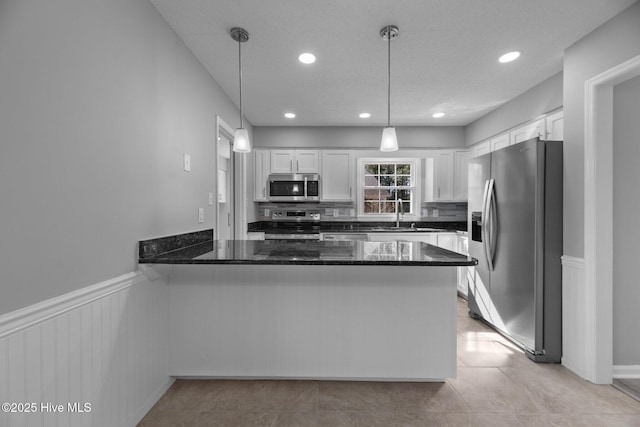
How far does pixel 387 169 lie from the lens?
4.87m

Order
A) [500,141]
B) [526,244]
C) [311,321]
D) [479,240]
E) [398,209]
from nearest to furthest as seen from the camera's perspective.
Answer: [311,321] → [526,244] → [479,240] → [500,141] → [398,209]

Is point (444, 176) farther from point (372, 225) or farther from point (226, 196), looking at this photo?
point (226, 196)

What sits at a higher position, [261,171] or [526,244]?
[261,171]

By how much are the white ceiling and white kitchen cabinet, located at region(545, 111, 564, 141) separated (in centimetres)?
41

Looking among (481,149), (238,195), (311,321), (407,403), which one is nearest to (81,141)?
(311,321)

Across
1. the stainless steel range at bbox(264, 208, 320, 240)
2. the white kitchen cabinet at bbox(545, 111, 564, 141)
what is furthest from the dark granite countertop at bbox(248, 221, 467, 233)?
the white kitchen cabinet at bbox(545, 111, 564, 141)

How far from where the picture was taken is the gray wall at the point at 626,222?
216 cm

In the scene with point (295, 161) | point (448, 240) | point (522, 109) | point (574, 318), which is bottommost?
point (574, 318)

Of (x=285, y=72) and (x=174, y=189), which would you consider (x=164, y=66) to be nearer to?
(x=174, y=189)

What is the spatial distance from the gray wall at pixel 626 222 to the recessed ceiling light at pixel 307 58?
2315mm

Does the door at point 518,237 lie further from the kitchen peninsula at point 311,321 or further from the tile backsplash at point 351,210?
the tile backsplash at point 351,210

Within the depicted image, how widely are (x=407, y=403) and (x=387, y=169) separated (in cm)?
360

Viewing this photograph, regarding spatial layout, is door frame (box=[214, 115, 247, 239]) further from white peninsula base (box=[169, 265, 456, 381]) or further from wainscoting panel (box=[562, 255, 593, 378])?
wainscoting panel (box=[562, 255, 593, 378])

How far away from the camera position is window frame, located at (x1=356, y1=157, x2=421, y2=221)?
4727mm
